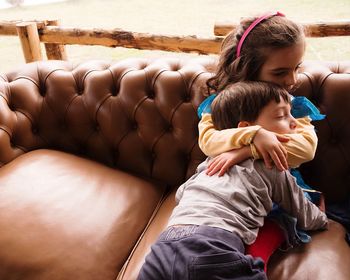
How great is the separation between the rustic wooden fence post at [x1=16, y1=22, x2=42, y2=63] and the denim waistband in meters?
2.18

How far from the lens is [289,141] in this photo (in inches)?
42.7

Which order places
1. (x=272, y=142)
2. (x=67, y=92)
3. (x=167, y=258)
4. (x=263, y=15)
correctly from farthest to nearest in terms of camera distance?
(x=67, y=92) < (x=263, y=15) < (x=272, y=142) < (x=167, y=258)

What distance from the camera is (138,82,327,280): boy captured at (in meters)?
0.87

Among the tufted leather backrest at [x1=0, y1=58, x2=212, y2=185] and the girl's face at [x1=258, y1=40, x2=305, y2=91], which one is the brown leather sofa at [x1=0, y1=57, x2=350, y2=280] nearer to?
the tufted leather backrest at [x1=0, y1=58, x2=212, y2=185]

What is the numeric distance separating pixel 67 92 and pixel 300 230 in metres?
1.27

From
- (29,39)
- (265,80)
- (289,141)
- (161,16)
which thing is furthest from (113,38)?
(161,16)

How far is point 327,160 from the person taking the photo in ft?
4.60

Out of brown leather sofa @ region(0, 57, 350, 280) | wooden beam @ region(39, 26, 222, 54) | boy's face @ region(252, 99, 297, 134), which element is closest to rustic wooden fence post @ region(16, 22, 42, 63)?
wooden beam @ region(39, 26, 222, 54)

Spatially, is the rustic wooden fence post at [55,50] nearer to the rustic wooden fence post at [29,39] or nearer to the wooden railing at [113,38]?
the wooden railing at [113,38]

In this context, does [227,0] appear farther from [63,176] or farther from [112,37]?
[63,176]

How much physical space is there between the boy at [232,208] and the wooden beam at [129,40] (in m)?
1.03

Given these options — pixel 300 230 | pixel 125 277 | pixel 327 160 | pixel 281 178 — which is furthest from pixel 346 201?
pixel 125 277

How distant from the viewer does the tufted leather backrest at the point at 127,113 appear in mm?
1438

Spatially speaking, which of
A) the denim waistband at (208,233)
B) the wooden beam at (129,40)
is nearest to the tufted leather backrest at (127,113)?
the wooden beam at (129,40)
